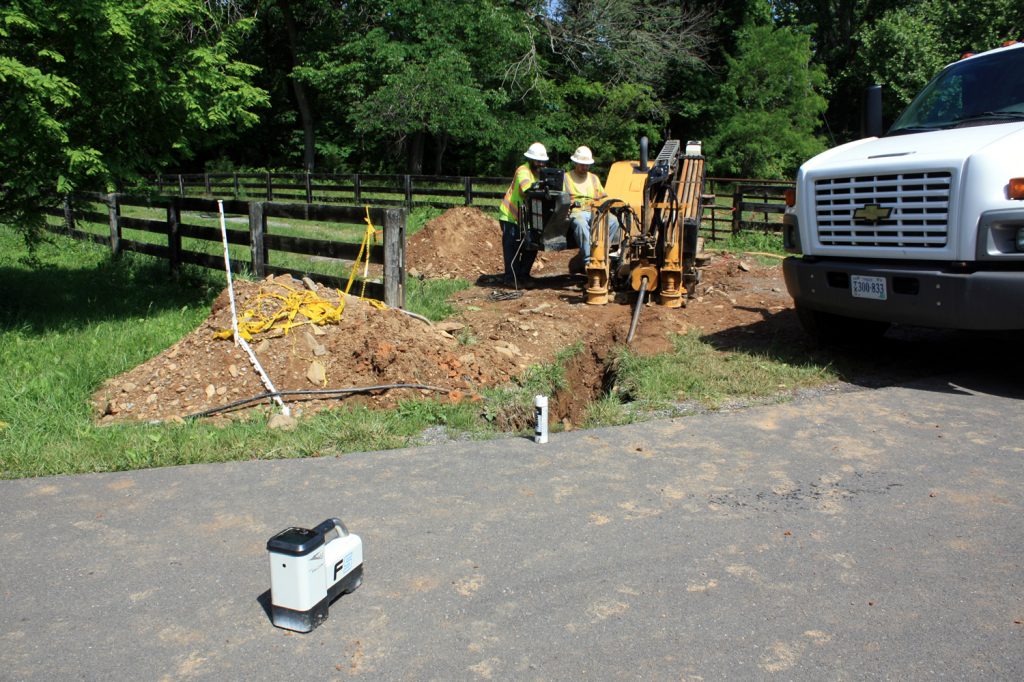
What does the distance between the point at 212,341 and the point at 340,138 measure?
3291 centimetres

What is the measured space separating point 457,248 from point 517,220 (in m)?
3.10

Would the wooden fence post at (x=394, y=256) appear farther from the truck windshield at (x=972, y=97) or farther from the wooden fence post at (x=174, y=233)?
the truck windshield at (x=972, y=97)

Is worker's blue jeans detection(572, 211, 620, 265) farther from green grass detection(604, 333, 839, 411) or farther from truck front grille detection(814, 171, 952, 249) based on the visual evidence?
truck front grille detection(814, 171, 952, 249)

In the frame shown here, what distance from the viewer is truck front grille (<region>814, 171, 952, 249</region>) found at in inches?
252

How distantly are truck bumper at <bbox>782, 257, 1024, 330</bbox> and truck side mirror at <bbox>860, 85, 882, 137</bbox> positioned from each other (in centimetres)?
160

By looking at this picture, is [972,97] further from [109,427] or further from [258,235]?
[258,235]

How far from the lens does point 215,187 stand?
3111cm

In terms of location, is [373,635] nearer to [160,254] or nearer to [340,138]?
[160,254]

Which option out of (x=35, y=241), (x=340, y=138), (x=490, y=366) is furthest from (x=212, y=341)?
(x=340, y=138)

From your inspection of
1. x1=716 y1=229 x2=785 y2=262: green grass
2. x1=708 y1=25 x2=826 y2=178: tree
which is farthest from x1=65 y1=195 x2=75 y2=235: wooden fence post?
x1=708 y1=25 x2=826 y2=178: tree

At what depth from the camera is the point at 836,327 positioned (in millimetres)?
8023

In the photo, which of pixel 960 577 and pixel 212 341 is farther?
pixel 212 341

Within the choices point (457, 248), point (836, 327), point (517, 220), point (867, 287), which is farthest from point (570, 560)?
point (457, 248)

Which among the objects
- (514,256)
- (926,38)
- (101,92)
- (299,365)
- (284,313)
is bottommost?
(299,365)
